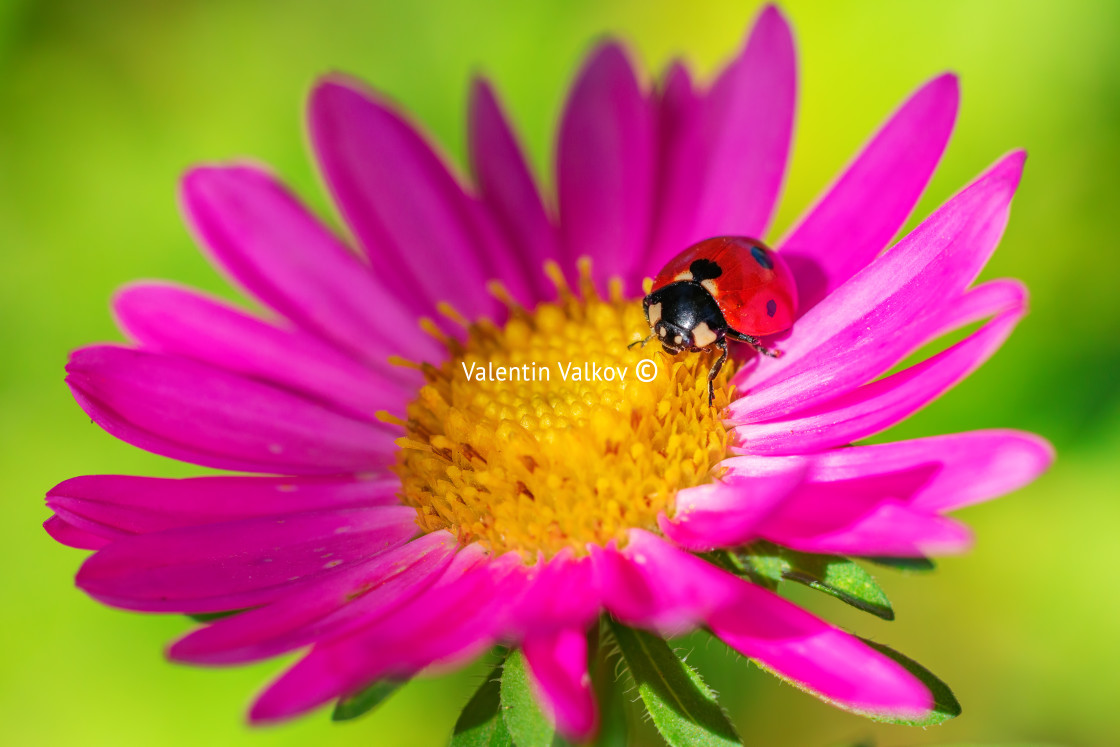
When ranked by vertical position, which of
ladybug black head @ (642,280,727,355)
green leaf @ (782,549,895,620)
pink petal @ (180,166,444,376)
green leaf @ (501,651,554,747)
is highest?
pink petal @ (180,166,444,376)

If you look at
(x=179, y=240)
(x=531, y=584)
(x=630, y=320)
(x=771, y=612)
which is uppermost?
(x=179, y=240)

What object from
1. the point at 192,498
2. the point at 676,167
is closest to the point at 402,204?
the point at 676,167

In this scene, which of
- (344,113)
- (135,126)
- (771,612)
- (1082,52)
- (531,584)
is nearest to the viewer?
(771,612)

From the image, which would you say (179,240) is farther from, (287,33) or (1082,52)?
(1082,52)

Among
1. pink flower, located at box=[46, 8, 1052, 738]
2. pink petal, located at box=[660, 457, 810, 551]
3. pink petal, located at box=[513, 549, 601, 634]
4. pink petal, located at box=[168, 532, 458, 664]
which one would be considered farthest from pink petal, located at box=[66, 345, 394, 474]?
pink petal, located at box=[660, 457, 810, 551]

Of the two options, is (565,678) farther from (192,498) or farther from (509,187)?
(509,187)

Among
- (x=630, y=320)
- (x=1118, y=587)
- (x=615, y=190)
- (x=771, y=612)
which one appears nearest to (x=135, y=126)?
(x=615, y=190)

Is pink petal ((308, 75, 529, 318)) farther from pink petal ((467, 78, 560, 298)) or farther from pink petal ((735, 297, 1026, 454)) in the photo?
pink petal ((735, 297, 1026, 454))
